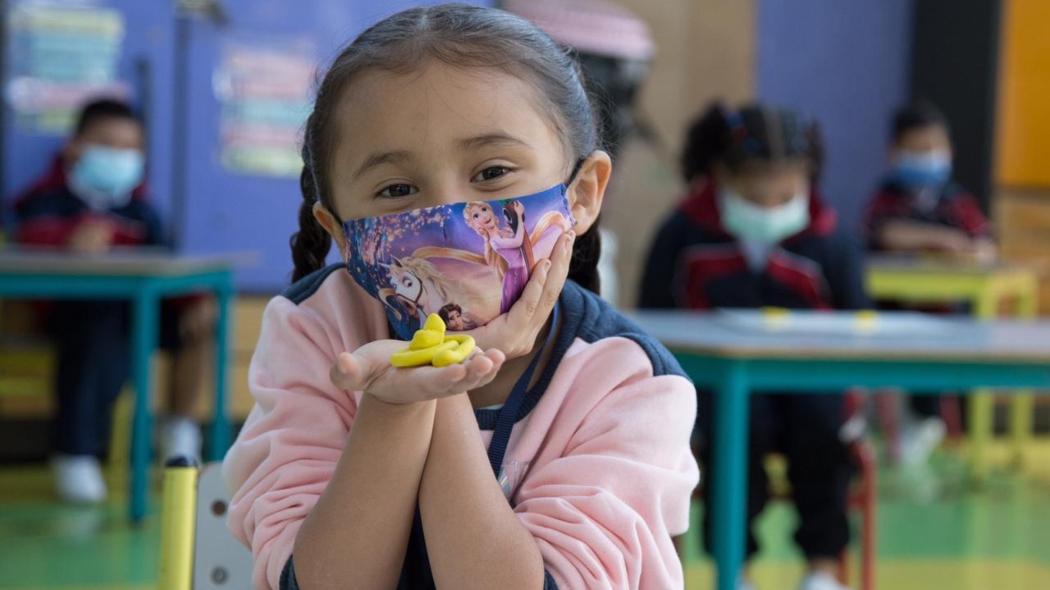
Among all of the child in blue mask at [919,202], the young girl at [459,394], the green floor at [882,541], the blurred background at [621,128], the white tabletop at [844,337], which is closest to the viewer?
the young girl at [459,394]

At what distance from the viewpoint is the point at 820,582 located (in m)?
2.82

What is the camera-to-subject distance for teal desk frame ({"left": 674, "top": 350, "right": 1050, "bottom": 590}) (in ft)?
7.23

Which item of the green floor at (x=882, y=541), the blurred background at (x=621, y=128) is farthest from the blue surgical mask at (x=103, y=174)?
the green floor at (x=882, y=541)

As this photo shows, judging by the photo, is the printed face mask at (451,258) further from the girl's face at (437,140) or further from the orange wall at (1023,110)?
the orange wall at (1023,110)

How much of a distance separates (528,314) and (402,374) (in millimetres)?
149

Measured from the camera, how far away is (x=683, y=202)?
10.4 ft

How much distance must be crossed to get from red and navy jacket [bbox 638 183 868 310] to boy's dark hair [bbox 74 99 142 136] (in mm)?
1875

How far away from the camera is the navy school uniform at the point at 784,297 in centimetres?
286

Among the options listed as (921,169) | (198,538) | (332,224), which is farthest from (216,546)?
(921,169)

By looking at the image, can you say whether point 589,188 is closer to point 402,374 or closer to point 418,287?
point 418,287

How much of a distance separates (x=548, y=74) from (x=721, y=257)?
2058 millimetres

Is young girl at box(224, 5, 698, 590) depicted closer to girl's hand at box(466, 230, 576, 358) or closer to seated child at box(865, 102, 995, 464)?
girl's hand at box(466, 230, 576, 358)

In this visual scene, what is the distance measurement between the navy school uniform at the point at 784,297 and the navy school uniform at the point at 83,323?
1.80 metres

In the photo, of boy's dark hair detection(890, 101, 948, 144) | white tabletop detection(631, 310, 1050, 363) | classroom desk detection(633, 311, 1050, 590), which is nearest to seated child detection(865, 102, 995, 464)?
boy's dark hair detection(890, 101, 948, 144)
